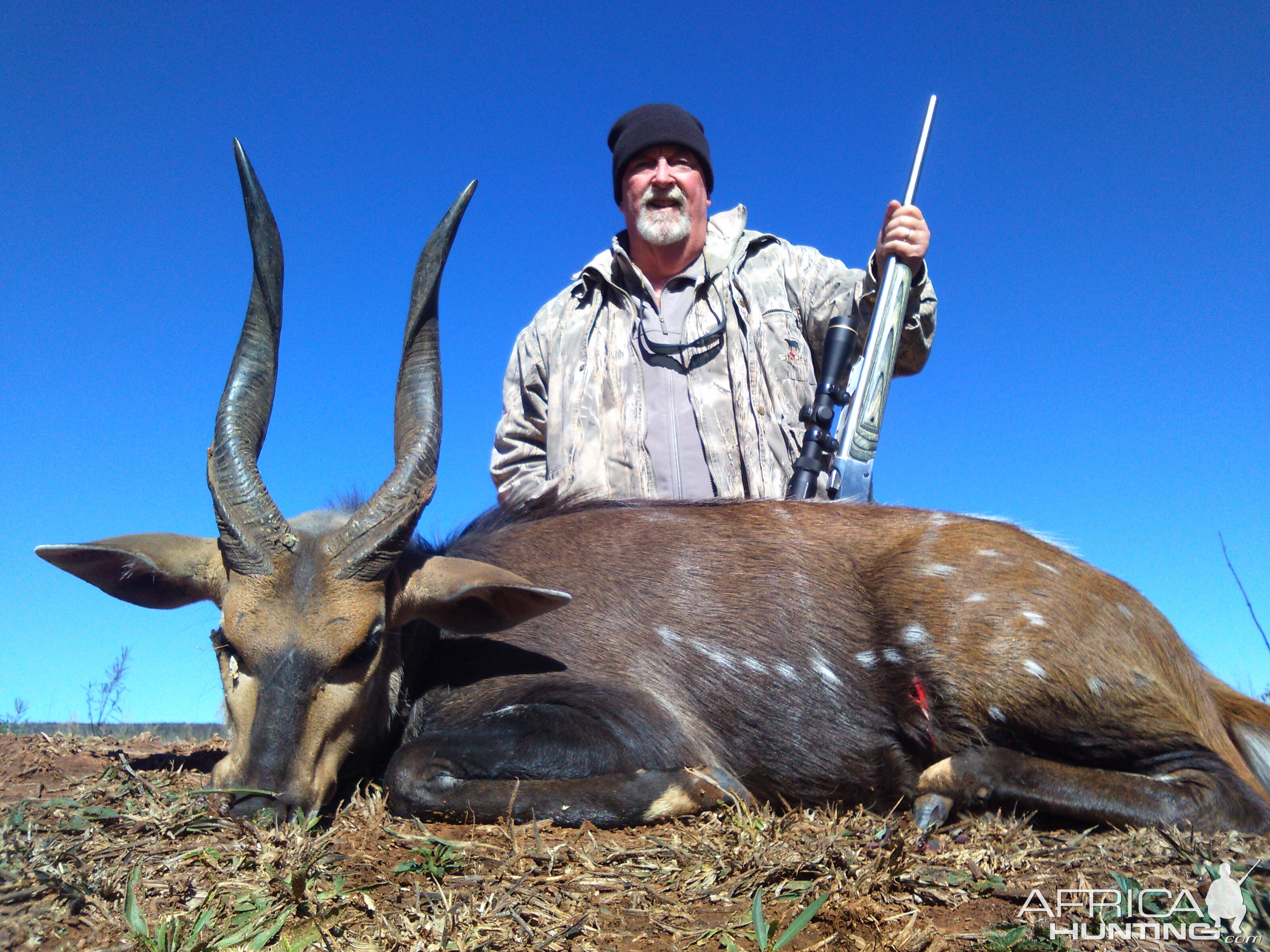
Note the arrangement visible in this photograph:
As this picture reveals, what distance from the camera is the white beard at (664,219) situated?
693 centimetres

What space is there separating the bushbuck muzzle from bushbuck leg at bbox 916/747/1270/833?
1.70 m

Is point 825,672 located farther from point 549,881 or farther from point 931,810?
point 549,881

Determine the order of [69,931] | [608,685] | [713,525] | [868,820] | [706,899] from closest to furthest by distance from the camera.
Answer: [69,931]
[706,899]
[868,820]
[608,685]
[713,525]

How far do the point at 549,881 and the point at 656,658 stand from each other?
1472mm

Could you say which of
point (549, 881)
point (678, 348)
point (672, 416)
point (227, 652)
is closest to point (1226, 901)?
point (549, 881)

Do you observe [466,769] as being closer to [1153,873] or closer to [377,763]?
[377,763]

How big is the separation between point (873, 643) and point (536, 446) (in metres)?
3.64

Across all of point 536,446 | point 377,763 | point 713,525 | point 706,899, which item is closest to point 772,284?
point 536,446

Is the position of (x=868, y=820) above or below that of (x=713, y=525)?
below

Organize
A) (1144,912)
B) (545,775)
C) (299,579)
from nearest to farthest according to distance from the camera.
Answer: (1144,912) → (545,775) → (299,579)

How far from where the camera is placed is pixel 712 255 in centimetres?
693

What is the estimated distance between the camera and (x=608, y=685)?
3.67 m

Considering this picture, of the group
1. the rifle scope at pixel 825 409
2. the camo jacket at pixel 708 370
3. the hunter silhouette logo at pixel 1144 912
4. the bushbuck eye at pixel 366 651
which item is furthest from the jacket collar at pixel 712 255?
the hunter silhouette logo at pixel 1144 912

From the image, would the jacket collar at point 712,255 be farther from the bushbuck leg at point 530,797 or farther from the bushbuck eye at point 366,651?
the bushbuck leg at point 530,797
